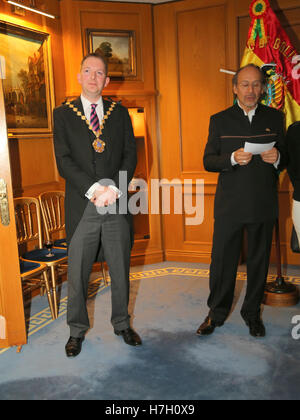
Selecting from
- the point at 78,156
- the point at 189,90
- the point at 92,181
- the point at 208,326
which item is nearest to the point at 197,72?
the point at 189,90

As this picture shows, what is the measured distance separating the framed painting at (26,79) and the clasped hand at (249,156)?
7.32ft

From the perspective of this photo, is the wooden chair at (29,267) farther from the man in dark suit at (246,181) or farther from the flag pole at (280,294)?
the flag pole at (280,294)

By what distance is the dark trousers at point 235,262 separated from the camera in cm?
291

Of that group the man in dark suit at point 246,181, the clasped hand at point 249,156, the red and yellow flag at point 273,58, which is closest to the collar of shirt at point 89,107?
the man in dark suit at point 246,181

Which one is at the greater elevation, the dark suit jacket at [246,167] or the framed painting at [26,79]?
the framed painting at [26,79]

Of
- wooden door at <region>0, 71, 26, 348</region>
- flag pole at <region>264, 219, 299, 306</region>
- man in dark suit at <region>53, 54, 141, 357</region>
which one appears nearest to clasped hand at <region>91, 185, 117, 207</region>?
man in dark suit at <region>53, 54, 141, 357</region>

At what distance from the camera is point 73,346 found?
2.83m

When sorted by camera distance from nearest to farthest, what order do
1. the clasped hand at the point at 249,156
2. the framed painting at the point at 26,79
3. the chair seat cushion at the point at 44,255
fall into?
the clasped hand at the point at 249,156 < the chair seat cushion at the point at 44,255 < the framed painting at the point at 26,79

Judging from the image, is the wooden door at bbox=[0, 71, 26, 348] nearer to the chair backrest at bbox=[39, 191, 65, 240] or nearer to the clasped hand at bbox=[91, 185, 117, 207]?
the clasped hand at bbox=[91, 185, 117, 207]

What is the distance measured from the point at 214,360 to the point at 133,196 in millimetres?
2576

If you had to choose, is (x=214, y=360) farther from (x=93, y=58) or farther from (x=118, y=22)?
(x=118, y=22)

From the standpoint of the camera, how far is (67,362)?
2729 millimetres

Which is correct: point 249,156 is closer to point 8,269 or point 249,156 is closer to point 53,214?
point 8,269
